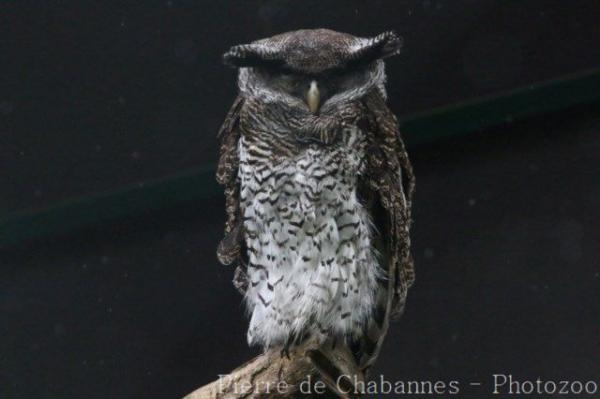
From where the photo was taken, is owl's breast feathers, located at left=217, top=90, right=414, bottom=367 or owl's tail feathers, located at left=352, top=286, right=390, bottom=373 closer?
owl's breast feathers, located at left=217, top=90, right=414, bottom=367

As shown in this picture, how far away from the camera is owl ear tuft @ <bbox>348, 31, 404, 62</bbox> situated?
5.32 ft

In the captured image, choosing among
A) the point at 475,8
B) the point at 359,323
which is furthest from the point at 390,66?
the point at 359,323

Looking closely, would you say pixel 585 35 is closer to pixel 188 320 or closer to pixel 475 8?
pixel 475 8

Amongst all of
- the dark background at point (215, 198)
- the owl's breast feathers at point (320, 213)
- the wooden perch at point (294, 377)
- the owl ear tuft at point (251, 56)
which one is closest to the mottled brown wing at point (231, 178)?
the owl's breast feathers at point (320, 213)

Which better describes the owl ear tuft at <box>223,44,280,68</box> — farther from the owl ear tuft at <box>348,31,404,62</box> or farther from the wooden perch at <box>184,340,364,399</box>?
the wooden perch at <box>184,340,364,399</box>

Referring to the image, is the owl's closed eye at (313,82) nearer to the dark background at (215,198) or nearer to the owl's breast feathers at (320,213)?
the owl's breast feathers at (320,213)

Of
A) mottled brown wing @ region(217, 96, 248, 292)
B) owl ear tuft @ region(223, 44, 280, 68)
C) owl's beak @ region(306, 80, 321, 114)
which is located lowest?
mottled brown wing @ region(217, 96, 248, 292)

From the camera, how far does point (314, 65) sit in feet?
5.26

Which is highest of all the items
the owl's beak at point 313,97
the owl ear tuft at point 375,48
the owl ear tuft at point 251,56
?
the owl ear tuft at point 251,56

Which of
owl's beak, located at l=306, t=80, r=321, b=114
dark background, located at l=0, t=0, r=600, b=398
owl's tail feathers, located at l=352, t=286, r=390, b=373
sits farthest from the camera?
dark background, located at l=0, t=0, r=600, b=398

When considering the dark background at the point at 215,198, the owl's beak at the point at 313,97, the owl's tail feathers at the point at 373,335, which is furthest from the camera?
the dark background at the point at 215,198

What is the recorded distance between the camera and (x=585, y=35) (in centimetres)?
225

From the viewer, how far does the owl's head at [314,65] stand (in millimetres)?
1604

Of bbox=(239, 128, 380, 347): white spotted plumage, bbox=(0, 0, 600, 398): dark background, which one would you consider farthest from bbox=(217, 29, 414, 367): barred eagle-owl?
bbox=(0, 0, 600, 398): dark background
